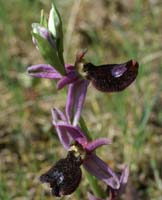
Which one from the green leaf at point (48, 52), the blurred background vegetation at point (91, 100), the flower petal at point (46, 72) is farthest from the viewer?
the blurred background vegetation at point (91, 100)

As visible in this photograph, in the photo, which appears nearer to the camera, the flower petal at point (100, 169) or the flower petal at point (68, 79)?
the flower petal at point (68, 79)

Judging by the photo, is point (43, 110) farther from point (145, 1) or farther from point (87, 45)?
point (145, 1)

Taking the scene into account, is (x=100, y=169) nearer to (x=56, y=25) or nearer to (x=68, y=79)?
(x=68, y=79)

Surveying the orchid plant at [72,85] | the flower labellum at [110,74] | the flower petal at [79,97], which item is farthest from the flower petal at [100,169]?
the flower labellum at [110,74]

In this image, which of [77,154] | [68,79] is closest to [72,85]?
[68,79]

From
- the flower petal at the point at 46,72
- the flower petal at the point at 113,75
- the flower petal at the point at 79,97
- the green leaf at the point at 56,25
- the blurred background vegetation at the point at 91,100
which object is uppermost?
the green leaf at the point at 56,25

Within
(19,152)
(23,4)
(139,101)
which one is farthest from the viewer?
(23,4)

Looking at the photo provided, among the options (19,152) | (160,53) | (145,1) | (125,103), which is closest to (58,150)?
(19,152)

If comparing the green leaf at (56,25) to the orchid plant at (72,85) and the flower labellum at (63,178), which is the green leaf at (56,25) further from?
the flower labellum at (63,178)
